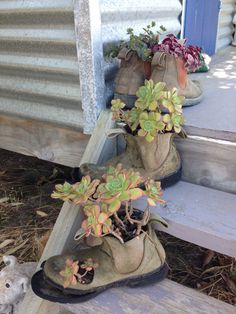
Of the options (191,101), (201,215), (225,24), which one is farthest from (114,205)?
(225,24)

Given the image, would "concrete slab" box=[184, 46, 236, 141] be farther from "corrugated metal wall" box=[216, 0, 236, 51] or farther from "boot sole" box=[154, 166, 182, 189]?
"corrugated metal wall" box=[216, 0, 236, 51]

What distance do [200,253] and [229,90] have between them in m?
0.90

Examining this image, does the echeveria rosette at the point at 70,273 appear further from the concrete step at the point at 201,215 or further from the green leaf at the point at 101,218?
the concrete step at the point at 201,215

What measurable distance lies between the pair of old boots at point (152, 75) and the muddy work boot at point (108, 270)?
2.20ft

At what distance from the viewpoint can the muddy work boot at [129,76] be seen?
157cm

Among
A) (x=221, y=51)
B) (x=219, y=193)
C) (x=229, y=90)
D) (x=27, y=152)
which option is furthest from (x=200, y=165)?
(x=221, y=51)

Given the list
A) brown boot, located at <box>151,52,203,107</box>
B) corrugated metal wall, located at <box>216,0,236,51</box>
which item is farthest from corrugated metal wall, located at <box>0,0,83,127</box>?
corrugated metal wall, located at <box>216,0,236,51</box>

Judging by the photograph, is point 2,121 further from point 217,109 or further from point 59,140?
point 217,109

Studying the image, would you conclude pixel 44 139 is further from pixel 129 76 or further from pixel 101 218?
pixel 101 218

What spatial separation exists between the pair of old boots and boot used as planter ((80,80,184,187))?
18 cm

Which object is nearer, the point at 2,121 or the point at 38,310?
the point at 38,310

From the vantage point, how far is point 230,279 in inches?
64.3

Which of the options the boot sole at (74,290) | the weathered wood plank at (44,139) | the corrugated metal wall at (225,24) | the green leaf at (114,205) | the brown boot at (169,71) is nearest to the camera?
the green leaf at (114,205)

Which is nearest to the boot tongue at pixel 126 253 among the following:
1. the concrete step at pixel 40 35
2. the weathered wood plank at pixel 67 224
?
the weathered wood plank at pixel 67 224
